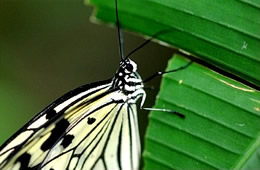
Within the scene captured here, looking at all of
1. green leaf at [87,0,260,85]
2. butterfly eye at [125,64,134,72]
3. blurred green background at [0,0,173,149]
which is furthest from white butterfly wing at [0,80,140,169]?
blurred green background at [0,0,173,149]

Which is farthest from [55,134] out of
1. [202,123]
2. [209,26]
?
[209,26]

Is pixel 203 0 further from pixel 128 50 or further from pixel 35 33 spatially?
pixel 35 33

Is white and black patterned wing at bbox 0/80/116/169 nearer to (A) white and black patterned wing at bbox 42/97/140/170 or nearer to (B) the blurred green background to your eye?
(A) white and black patterned wing at bbox 42/97/140/170

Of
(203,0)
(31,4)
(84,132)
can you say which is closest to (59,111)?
(84,132)

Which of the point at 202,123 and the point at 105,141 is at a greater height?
the point at 202,123

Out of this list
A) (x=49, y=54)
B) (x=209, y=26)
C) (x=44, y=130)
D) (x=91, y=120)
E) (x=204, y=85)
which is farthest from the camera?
(x=49, y=54)

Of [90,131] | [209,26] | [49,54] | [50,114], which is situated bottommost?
[49,54]

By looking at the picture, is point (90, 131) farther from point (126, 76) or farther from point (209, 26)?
point (209, 26)

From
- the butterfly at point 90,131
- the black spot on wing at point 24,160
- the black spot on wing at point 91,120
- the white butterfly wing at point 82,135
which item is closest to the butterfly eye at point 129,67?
the butterfly at point 90,131
